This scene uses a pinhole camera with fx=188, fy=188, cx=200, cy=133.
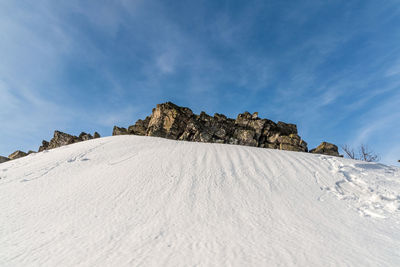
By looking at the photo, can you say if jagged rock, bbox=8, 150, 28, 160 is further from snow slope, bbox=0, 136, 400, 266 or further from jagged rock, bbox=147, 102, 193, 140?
snow slope, bbox=0, 136, 400, 266

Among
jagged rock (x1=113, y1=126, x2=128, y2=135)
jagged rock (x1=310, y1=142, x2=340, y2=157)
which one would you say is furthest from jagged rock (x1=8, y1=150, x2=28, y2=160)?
jagged rock (x1=310, y1=142, x2=340, y2=157)

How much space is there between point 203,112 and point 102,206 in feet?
75.1

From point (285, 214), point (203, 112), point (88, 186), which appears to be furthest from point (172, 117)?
point (285, 214)

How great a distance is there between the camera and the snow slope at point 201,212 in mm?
2734

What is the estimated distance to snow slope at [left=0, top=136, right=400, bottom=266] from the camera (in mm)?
2734

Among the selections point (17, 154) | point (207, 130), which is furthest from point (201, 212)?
point (17, 154)

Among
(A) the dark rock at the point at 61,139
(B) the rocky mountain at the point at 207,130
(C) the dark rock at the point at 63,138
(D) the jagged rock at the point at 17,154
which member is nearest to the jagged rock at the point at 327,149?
(B) the rocky mountain at the point at 207,130

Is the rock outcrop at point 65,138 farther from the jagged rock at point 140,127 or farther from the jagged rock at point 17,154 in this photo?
the jagged rock at point 140,127

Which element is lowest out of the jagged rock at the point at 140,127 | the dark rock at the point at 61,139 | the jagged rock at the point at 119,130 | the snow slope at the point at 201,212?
the snow slope at the point at 201,212

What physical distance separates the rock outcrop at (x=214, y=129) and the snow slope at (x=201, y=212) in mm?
15775

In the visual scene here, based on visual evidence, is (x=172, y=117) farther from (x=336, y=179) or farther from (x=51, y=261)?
(x=51, y=261)

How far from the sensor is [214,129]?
25281 mm

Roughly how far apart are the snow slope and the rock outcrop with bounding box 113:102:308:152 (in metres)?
15.8

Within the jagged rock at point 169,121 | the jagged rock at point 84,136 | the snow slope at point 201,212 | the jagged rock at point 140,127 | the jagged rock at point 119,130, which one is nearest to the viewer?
the snow slope at point 201,212
